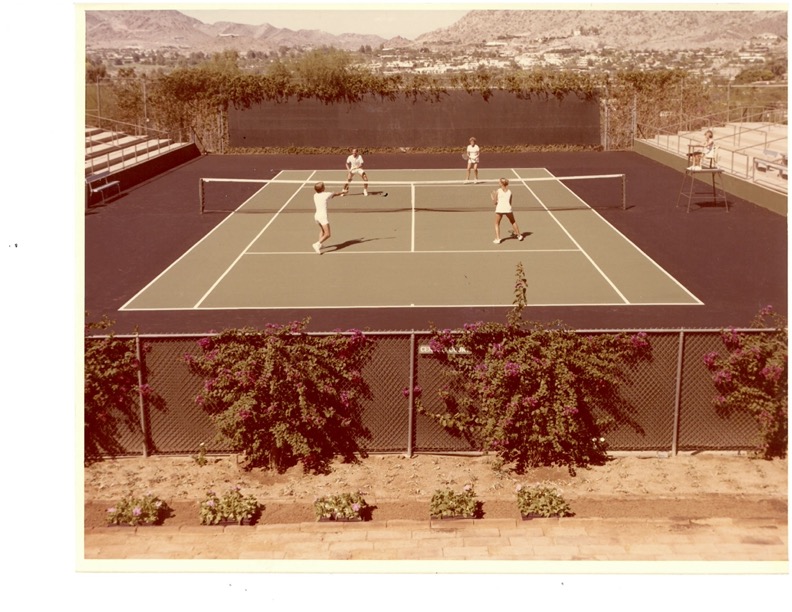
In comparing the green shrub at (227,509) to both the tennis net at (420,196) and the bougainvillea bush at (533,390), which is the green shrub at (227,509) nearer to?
the bougainvillea bush at (533,390)

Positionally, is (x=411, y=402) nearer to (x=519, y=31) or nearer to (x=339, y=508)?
(x=339, y=508)

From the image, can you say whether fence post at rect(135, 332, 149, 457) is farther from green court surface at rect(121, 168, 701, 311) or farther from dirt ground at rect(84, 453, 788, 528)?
green court surface at rect(121, 168, 701, 311)

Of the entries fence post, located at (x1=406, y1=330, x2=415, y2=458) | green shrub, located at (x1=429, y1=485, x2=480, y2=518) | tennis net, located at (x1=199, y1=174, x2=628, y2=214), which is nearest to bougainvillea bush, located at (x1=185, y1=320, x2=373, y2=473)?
fence post, located at (x1=406, y1=330, x2=415, y2=458)

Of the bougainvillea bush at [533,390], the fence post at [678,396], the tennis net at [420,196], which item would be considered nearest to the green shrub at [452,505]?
the bougainvillea bush at [533,390]

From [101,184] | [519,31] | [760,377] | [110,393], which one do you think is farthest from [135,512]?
[519,31]

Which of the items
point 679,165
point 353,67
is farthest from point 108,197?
point 679,165

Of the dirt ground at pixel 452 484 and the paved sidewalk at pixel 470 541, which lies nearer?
the paved sidewalk at pixel 470 541
